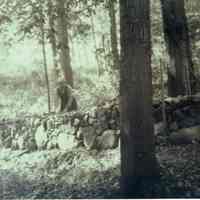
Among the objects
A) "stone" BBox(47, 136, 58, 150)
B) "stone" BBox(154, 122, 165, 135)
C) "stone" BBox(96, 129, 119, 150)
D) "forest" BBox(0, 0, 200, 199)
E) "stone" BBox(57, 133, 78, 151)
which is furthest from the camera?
"stone" BBox(47, 136, 58, 150)

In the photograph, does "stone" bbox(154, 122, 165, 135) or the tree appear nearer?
the tree

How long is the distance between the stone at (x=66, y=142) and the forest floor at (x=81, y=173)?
109 millimetres

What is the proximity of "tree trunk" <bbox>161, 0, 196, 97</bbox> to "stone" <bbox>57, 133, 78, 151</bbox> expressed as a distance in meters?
1.75

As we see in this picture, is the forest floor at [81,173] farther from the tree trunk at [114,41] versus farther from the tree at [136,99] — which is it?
the tree trunk at [114,41]

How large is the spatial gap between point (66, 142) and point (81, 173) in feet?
3.15

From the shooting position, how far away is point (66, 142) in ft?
18.3

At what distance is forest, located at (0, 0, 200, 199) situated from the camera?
3.76 m

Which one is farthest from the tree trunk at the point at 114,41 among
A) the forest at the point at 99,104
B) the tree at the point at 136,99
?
the tree at the point at 136,99

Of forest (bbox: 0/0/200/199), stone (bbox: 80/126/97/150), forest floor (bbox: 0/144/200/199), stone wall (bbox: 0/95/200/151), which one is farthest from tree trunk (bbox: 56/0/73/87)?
forest floor (bbox: 0/144/200/199)

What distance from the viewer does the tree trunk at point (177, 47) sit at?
6016 millimetres

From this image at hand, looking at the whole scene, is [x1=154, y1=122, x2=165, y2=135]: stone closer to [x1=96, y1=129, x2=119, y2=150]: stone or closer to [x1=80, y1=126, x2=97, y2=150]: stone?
[x1=96, y1=129, x2=119, y2=150]: stone

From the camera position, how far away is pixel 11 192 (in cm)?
449

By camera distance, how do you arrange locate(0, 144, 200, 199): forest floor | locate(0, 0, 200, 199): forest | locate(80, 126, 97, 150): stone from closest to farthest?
locate(0, 0, 200, 199): forest → locate(0, 144, 200, 199): forest floor → locate(80, 126, 97, 150): stone

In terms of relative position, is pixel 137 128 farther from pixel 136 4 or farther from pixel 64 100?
pixel 64 100
